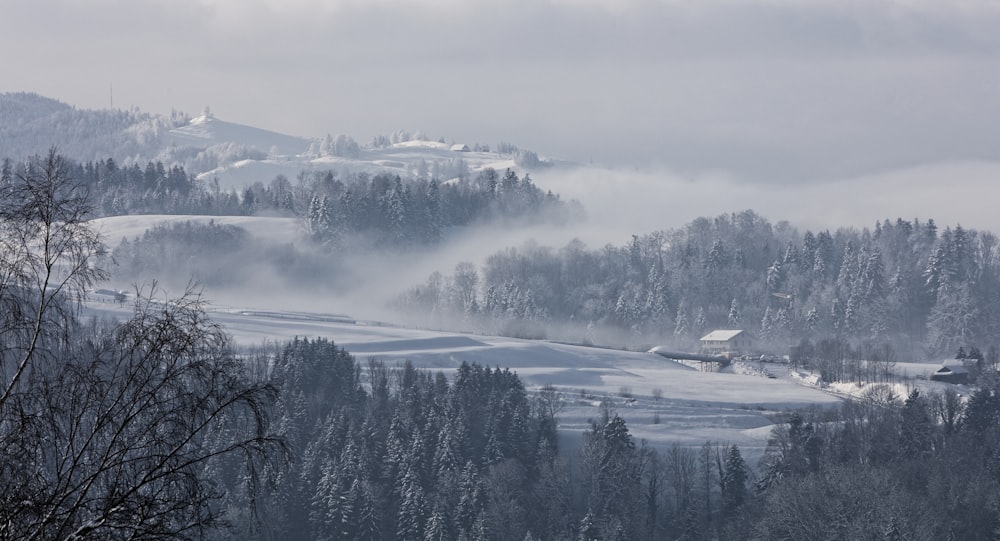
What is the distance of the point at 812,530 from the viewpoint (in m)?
77.4

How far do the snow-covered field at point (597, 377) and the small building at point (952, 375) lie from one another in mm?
15348

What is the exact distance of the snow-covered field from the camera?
363 feet

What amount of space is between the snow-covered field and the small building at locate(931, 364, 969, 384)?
50.4ft

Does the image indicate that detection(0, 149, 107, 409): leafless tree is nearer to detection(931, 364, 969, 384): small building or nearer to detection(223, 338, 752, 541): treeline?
detection(223, 338, 752, 541): treeline

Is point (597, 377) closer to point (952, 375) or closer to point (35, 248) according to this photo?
point (952, 375)

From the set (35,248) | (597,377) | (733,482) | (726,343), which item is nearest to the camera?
(35,248)

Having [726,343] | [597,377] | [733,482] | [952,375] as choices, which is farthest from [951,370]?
[733,482]

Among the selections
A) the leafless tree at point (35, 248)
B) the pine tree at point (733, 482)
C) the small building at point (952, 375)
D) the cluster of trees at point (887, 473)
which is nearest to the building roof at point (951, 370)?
the small building at point (952, 375)

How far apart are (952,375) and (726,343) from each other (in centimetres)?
4768

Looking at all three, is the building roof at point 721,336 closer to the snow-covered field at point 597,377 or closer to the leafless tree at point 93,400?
the snow-covered field at point 597,377

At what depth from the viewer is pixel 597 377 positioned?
13462 centimetres

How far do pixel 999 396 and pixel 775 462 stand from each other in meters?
30.4

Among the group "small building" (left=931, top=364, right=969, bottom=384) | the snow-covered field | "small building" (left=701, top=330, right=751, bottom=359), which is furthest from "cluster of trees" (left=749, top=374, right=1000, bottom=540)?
"small building" (left=701, top=330, right=751, bottom=359)

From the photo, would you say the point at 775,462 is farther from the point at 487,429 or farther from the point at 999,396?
the point at 999,396
